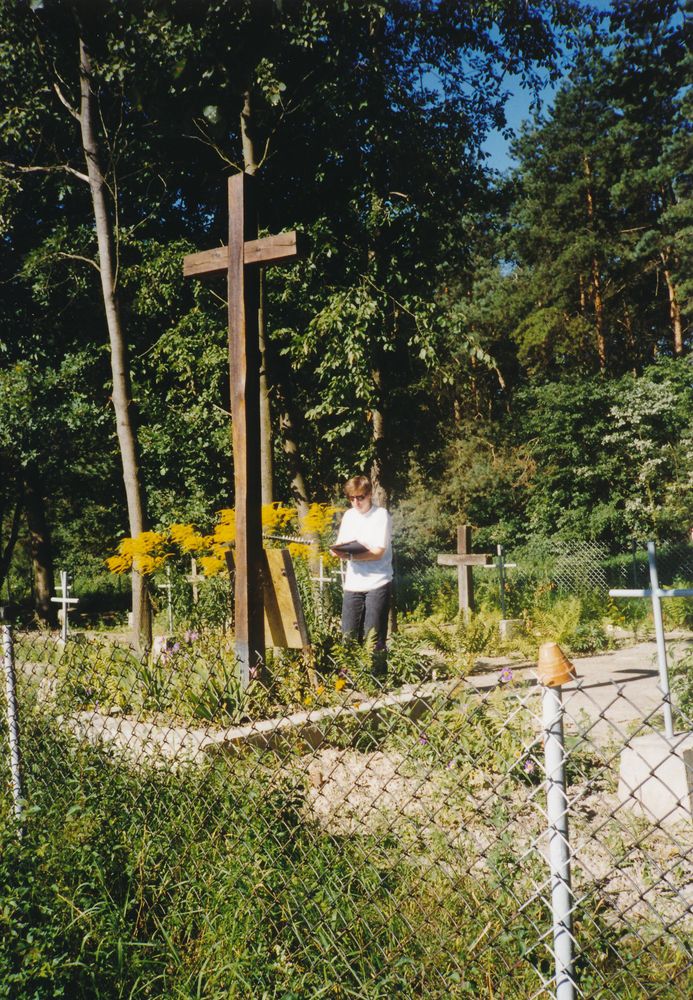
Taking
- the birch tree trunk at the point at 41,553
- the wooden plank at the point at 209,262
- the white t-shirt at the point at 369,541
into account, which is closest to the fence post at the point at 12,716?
the wooden plank at the point at 209,262

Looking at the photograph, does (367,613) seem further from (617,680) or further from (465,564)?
(465,564)

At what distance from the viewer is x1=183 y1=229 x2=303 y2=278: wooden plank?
5238mm

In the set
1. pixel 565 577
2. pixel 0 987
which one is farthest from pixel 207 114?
pixel 565 577

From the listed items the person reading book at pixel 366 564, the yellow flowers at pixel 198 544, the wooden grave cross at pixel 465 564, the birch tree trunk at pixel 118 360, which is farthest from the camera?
the wooden grave cross at pixel 465 564

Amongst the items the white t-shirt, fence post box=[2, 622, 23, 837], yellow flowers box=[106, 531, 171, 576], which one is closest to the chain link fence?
yellow flowers box=[106, 531, 171, 576]

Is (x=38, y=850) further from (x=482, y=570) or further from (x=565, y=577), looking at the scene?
(x=482, y=570)

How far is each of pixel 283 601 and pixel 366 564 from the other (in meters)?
1.07

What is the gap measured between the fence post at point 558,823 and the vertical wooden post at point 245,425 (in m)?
3.40

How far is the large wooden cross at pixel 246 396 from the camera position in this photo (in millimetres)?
5238

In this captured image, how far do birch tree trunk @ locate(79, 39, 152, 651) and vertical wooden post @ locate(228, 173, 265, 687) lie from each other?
13.2ft

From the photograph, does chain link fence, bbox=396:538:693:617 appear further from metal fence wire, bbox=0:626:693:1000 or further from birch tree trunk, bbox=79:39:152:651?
metal fence wire, bbox=0:626:693:1000

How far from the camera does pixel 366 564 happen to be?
6.49 m

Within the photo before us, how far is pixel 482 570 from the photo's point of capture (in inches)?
896

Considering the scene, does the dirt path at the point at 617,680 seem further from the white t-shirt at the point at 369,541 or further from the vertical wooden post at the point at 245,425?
the vertical wooden post at the point at 245,425
